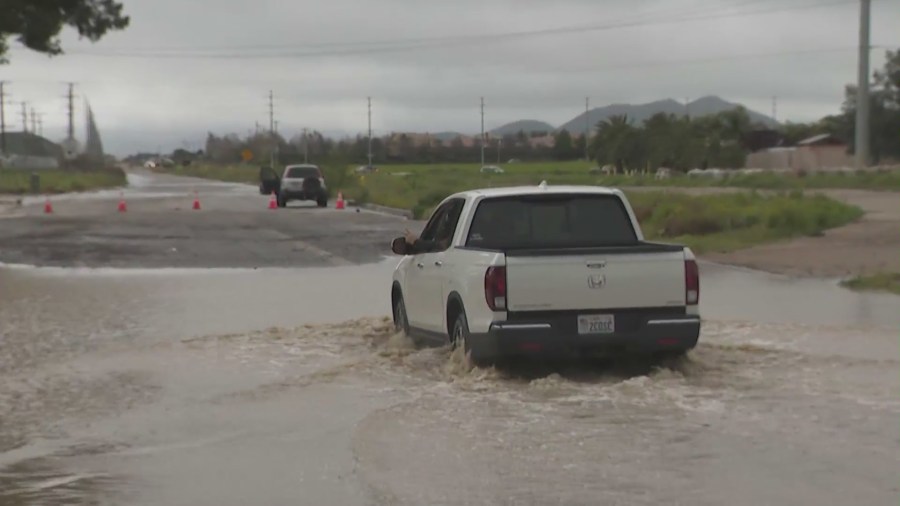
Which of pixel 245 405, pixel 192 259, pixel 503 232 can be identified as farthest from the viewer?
pixel 192 259

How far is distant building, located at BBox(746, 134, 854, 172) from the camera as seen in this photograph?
11281 centimetres

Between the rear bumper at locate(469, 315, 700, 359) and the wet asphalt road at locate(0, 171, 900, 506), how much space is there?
26 centimetres

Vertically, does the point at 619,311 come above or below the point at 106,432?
above

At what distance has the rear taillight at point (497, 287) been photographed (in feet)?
35.1

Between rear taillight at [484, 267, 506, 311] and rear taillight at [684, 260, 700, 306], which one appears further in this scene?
rear taillight at [684, 260, 700, 306]

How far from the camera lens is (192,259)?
25.5 meters

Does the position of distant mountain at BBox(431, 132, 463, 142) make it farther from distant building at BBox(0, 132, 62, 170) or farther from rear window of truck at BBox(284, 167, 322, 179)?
distant building at BBox(0, 132, 62, 170)

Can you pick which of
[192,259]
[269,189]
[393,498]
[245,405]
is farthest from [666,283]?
[269,189]

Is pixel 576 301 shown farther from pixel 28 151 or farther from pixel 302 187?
pixel 28 151

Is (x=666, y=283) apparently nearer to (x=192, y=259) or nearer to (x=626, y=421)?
(x=626, y=421)

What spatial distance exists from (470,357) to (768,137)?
13201cm

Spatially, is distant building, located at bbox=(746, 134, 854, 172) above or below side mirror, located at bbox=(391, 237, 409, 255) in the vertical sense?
above

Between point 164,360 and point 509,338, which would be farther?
point 164,360

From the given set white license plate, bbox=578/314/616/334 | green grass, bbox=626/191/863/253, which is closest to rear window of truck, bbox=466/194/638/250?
white license plate, bbox=578/314/616/334
